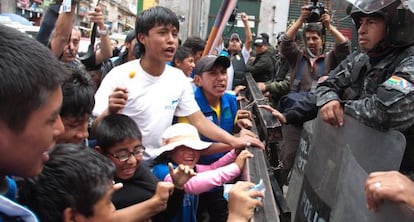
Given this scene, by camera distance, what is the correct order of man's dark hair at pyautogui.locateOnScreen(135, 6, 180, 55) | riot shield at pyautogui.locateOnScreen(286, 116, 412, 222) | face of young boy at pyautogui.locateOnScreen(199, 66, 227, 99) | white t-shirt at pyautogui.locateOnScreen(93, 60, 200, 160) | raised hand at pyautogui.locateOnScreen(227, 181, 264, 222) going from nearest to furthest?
raised hand at pyautogui.locateOnScreen(227, 181, 264, 222), riot shield at pyautogui.locateOnScreen(286, 116, 412, 222), white t-shirt at pyautogui.locateOnScreen(93, 60, 200, 160), man's dark hair at pyautogui.locateOnScreen(135, 6, 180, 55), face of young boy at pyautogui.locateOnScreen(199, 66, 227, 99)

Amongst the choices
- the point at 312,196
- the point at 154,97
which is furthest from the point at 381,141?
the point at 154,97

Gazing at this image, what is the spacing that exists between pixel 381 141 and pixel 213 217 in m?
1.28

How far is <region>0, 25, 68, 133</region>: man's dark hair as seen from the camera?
1.00m

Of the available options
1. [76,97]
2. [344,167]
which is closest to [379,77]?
[344,167]

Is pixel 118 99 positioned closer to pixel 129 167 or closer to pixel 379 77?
pixel 129 167

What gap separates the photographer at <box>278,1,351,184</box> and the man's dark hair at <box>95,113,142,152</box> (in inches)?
87.1

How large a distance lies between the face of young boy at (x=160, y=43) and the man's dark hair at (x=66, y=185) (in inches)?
47.9

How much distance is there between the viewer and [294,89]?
4.69 m

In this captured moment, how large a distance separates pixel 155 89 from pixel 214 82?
660 mm

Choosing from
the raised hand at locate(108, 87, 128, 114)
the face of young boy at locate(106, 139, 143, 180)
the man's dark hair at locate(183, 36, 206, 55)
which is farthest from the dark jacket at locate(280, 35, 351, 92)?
the face of young boy at locate(106, 139, 143, 180)

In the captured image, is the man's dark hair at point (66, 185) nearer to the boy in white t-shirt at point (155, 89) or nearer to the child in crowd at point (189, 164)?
the child in crowd at point (189, 164)

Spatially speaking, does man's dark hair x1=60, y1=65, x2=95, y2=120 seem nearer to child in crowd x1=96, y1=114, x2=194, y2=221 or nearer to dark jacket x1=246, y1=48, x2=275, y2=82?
child in crowd x1=96, y1=114, x2=194, y2=221

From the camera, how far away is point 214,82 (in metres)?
3.12

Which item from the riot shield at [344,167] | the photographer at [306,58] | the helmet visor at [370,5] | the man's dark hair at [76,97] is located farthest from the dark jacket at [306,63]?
the man's dark hair at [76,97]
